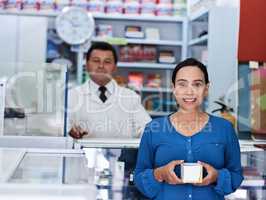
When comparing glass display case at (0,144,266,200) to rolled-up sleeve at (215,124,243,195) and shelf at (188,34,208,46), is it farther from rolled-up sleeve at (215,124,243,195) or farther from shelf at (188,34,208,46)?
shelf at (188,34,208,46)

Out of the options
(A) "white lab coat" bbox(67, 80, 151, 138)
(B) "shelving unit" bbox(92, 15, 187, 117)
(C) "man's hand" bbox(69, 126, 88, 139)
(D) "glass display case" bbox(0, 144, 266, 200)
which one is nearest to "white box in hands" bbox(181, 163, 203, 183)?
(D) "glass display case" bbox(0, 144, 266, 200)

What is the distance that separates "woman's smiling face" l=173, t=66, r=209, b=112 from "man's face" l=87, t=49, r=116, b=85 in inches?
64.6

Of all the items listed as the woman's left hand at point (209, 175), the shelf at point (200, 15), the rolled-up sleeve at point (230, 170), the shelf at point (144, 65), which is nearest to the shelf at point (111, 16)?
the shelf at point (200, 15)

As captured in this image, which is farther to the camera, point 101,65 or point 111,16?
point 111,16

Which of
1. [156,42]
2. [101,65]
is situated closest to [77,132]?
[101,65]

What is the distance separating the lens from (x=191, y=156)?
1.73m

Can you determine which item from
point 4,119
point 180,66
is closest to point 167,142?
point 180,66

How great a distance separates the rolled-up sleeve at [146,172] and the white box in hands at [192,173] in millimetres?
134

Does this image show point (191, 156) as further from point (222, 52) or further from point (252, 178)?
point (222, 52)

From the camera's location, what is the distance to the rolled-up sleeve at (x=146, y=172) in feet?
5.75

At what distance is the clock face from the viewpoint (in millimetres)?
5527

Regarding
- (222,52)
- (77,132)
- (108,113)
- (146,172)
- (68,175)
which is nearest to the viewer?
(68,175)

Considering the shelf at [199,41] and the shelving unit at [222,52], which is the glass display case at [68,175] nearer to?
the shelving unit at [222,52]

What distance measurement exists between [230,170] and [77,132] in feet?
4.32
